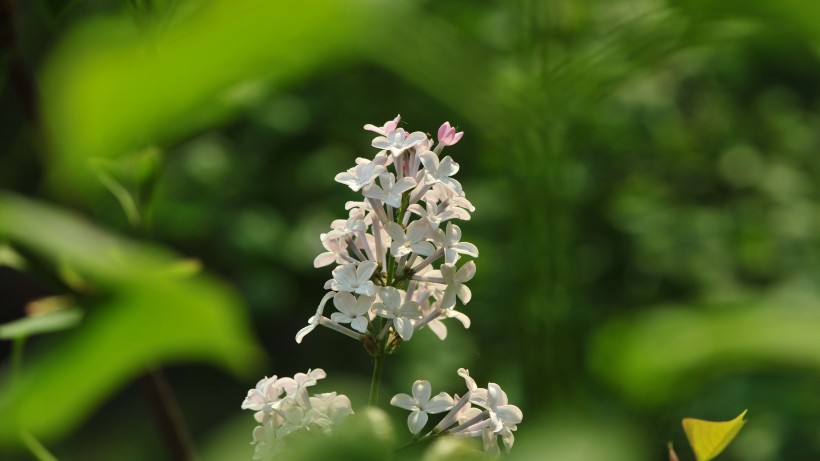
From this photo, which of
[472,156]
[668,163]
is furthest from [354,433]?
[668,163]

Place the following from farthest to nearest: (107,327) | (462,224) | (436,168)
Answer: (462,224), (436,168), (107,327)

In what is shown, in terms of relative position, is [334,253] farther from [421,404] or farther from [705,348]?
[705,348]

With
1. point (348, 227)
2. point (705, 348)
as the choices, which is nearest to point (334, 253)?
point (348, 227)

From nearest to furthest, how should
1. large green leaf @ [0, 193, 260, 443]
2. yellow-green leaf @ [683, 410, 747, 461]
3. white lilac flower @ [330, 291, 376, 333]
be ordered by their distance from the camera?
large green leaf @ [0, 193, 260, 443] < yellow-green leaf @ [683, 410, 747, 461] < white lilac flower @ [330, 291, 376, 333]

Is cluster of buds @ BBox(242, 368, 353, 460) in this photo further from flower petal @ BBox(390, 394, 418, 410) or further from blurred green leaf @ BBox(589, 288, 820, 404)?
blurred green leaf @ BBox(589, 288, 820, 404)

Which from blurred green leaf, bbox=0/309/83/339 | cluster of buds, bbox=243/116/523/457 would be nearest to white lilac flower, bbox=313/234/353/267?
cluster of buds, bbox=243/116/523/457

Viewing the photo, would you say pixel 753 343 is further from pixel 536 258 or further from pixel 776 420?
pixel 776 420
